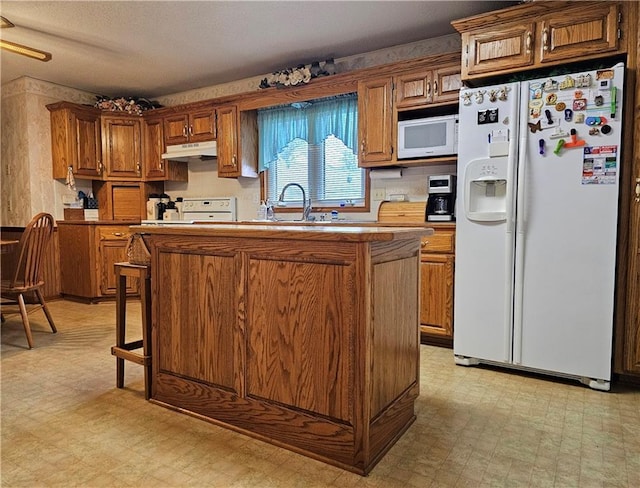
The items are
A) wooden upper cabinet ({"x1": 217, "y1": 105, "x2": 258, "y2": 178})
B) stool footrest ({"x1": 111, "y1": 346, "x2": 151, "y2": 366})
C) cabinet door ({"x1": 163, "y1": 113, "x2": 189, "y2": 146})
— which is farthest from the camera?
cabinet door ({"x1": 163, "y1": 113, "x2": 189, "y2": 146})

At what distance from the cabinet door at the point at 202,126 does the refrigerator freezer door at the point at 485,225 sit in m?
2.84

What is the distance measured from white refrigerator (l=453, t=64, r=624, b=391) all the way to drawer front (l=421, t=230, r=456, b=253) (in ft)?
0.92

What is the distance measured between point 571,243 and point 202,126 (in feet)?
12.6

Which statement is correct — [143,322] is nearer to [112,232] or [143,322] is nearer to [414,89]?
[414,89]

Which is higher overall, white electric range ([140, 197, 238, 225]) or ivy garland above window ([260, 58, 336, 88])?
ivy garland above window ([260, 58, 336, 88])

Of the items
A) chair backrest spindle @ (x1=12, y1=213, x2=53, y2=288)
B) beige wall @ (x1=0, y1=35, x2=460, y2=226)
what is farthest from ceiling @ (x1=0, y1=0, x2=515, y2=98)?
chair backrest spindle @ (x1=12, y1=213, x2=53, y2=288)

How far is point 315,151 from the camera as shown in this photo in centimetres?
447

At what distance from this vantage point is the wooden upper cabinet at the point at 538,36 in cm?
242

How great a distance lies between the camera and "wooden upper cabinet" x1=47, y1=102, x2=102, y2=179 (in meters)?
4.85

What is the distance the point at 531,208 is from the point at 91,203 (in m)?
4.84

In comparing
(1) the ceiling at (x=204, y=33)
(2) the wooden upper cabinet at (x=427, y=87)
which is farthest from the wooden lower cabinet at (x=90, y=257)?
(2) the wooden upper cabinet at (x=427, y=87)

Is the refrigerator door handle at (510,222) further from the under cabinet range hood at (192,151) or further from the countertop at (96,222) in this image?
the countertop at (96,222)

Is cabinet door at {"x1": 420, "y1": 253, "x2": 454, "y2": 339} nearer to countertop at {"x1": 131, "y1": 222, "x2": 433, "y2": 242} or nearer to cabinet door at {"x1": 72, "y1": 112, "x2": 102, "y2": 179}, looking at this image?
countertop at {"x1": 131, "y1": 222, "x2": 433, "y2": 242}

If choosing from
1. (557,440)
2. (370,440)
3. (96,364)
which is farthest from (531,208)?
(96,364)
